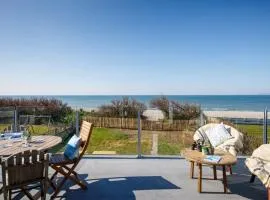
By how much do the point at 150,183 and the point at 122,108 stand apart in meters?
6.70

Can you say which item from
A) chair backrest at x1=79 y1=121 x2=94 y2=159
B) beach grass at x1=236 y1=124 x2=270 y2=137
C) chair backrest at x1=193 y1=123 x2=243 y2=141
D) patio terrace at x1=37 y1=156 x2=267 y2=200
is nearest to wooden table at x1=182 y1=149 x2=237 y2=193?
patio terrace at x1=37 y1=156 x2=267 y2=200

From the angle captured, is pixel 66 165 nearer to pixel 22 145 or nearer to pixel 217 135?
pixel 22 145

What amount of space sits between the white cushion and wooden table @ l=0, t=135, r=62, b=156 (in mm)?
2701

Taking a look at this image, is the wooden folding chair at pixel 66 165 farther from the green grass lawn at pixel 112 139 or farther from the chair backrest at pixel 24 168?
the green grass lawn at pixel 112 139

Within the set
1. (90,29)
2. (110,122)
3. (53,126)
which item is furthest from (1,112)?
(90,29)

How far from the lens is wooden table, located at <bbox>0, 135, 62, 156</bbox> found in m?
3.37

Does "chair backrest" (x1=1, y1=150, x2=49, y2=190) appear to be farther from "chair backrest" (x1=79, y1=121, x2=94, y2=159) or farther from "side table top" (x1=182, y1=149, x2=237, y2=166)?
"side table top" (x1=182, y1=149, x2=237, y2=166)

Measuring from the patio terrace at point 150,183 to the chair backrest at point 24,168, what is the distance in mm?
929

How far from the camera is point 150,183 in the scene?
434 cm

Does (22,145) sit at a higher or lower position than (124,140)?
higher

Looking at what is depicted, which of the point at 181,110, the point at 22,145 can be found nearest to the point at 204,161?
the point at 22,145

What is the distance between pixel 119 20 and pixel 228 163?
6.93 m

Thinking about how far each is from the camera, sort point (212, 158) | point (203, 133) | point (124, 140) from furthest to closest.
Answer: point (124, 140) < point (203, 133) < point (212, 158)

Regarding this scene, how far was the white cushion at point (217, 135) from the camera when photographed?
501 centimetres
